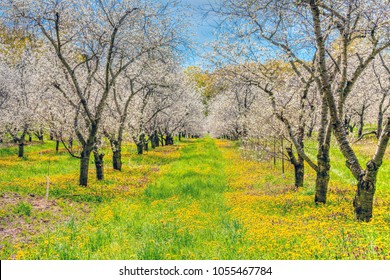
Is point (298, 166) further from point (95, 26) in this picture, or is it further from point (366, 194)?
point (95, 26)

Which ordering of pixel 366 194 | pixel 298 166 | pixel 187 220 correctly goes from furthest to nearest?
1. pixel 298 166
2. pixel 187 220
3. pixel 366 194

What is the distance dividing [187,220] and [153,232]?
1.45m

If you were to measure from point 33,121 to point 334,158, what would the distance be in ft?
89.4

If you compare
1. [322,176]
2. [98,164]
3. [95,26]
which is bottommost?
[98,164]

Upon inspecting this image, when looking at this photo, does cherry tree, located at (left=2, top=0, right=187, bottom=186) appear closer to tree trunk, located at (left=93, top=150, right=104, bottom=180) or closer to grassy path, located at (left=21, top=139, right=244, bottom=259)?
tree trunk, located at (left=93, top=150, right=104, bottom=180)

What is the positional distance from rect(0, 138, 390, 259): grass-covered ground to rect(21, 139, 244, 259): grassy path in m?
0.03

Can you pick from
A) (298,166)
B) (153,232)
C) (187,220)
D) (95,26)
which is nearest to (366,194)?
(187,220)

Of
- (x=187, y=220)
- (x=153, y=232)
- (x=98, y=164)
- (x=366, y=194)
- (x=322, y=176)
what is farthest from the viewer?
(x=98, y=164)

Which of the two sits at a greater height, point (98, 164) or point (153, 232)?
point (98, 164)

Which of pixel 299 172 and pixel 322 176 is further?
pixel 299 172

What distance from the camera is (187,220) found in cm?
1047

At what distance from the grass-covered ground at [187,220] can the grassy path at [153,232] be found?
3 cm

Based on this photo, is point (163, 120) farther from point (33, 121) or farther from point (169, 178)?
point (169, 178)

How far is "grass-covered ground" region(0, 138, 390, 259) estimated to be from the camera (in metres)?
7.40
